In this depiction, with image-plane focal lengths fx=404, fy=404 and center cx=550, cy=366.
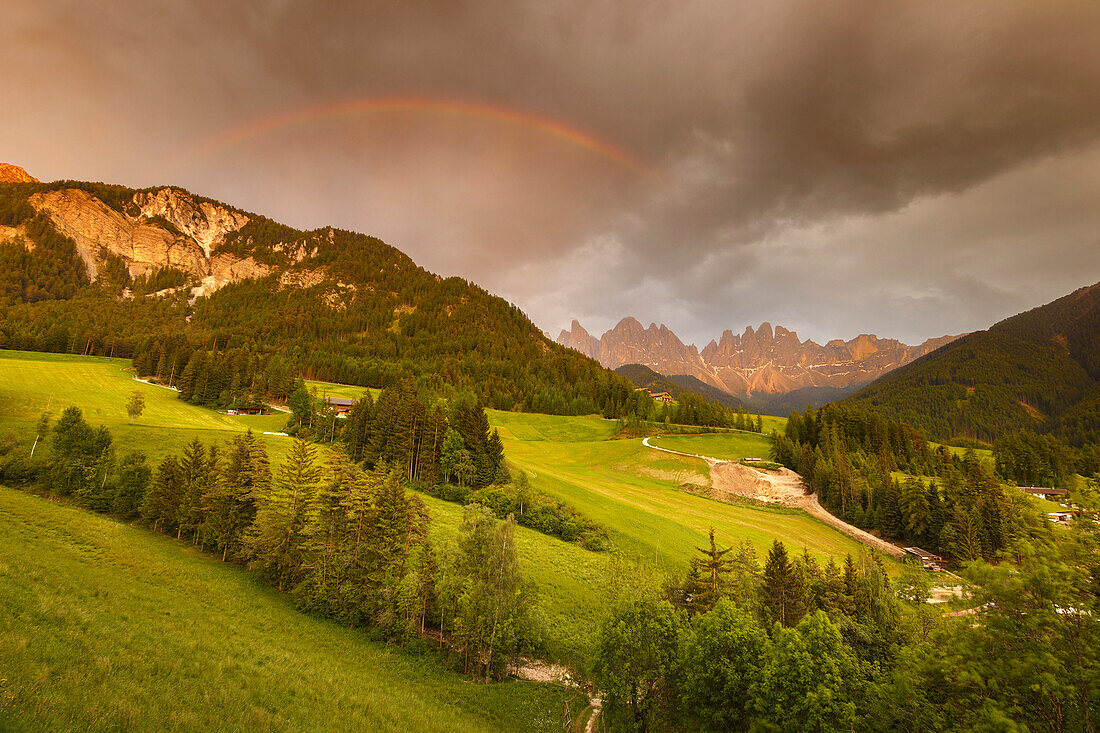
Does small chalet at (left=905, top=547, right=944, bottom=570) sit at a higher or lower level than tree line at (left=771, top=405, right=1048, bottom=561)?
lower

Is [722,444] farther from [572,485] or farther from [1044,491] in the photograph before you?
[1044,491]

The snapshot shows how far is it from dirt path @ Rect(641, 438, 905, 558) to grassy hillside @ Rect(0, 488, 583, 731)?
7000 cm

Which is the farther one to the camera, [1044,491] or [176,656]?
[1044,491]

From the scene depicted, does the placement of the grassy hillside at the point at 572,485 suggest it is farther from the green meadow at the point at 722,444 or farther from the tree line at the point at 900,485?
the tree line at the point at 900,485

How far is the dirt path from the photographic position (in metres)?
81.9

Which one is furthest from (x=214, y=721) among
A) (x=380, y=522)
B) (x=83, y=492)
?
(x=83, y=492)

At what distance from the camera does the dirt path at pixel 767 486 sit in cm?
8186

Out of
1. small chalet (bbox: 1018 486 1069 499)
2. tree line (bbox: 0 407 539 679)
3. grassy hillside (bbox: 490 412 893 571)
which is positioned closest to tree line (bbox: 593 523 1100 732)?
tree line (bbox: 0 407 539 679)

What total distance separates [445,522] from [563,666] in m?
19.8

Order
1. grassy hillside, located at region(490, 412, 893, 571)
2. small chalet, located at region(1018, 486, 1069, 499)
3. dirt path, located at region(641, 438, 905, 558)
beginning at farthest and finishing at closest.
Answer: small chalet, located at region(1018, 486, 1069, 499) < dirt path, located at region(641, 438, 905, 558) < grassy hillside, located at region(490, 412, 893, 571)

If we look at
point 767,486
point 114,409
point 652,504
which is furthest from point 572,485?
point 114,409

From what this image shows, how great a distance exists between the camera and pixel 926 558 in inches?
2576

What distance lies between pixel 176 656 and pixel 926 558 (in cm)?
9261

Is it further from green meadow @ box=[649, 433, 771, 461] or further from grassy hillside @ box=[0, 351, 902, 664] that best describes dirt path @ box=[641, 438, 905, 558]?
green meadow @ box=[649, 433, 771, 461]
